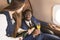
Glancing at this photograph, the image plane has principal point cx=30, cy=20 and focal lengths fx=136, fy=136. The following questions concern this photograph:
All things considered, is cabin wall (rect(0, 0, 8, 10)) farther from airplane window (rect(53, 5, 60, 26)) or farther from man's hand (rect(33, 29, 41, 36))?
airplane window (rect(53, 5, 60, 26))

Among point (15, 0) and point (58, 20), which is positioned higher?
point (15, 0)

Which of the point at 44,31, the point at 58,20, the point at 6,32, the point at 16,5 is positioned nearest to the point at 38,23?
the point at 44,31

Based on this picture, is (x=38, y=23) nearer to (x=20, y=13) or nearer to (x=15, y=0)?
(x=20, y=13)

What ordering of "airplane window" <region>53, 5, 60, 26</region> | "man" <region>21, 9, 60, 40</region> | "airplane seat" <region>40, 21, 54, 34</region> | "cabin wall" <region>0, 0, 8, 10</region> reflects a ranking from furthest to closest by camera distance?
1. "airplane window" <region>53, 5, 60, 26</region>
2. "airplane seat" <region>40, 21, 54, 34</region>
3. "man" <region>21, 9, 60, 40</region>
4. "cabin wall" <region>0, 0, 8, 10</region>

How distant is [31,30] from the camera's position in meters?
1.98

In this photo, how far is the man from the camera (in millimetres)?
1899

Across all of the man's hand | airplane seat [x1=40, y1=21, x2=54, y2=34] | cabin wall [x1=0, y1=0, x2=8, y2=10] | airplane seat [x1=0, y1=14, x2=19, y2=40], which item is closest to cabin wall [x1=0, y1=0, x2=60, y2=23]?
airplane seat [x1=40, y1=21, x2=54, y2=34]

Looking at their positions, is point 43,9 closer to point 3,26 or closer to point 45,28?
point 45,28

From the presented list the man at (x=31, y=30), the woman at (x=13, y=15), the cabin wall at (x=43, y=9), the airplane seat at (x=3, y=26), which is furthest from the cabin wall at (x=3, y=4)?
the cabin wall at (x=43, y=9)

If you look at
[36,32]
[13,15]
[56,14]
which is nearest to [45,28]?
[36,32]

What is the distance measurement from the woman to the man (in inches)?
5.1

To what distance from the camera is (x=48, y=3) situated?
2.26 metres

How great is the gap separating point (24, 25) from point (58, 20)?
0.62m

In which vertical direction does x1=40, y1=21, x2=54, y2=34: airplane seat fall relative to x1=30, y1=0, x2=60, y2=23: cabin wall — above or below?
below
